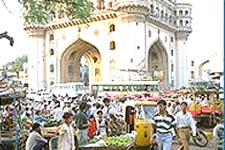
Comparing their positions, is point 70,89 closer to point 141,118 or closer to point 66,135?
point 141,118

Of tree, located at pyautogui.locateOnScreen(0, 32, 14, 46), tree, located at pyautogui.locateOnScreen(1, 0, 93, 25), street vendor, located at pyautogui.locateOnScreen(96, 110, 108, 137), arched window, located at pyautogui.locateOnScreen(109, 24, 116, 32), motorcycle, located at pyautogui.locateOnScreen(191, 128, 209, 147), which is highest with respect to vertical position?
arched window, located at pyautogui.locateOnScreen(109, 24, 116, 32)

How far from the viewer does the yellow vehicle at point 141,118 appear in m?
11.1

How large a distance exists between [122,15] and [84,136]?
31975mm

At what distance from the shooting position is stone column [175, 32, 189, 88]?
49.5 m

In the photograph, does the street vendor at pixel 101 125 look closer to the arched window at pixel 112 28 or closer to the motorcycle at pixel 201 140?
the motorcycle at pixel 201 140

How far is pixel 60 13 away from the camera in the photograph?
7.11 metres

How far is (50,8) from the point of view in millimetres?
7242

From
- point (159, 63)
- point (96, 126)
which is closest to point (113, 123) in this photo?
point (96, 126)

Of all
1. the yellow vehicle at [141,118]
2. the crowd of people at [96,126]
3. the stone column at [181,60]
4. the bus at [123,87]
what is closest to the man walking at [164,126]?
the crowd of people at [96,126]

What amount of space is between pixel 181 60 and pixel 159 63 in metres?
3.48

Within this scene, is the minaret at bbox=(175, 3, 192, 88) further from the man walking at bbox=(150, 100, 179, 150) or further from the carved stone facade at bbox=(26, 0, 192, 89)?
the man walking at bbox=(150, 100, 179, 150)

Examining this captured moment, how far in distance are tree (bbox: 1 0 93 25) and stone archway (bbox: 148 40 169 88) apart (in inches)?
1542

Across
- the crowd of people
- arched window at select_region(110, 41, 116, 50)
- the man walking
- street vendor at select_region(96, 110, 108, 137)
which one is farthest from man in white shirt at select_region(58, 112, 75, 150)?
arched window at select_region(110, 41, 116, 50)

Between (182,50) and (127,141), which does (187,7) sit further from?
(127,141)
